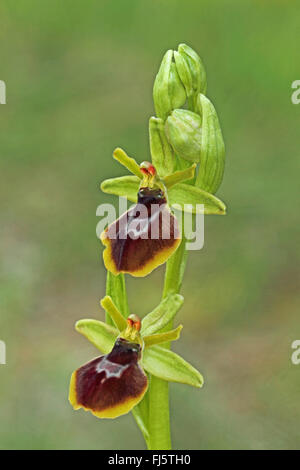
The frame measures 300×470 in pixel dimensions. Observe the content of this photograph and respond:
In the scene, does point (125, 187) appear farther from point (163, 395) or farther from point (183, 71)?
point (163, 395)

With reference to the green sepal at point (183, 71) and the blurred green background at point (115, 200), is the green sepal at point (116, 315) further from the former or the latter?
the blurred green background at point (115, 200)

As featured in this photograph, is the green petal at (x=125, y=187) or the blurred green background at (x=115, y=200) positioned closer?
the green petal at (x=125, y=187)

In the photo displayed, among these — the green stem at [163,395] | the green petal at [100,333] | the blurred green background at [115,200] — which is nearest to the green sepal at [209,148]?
the green stem at [163,395]

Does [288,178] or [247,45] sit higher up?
[247,45]

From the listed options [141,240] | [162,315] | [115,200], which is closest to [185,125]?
[141,240]

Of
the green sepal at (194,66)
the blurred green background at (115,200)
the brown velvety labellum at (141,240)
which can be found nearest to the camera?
the brown velvety labellum at (141,240)

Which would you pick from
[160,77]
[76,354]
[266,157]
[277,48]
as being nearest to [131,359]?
[160,77]

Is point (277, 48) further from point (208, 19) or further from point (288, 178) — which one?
point (288, 178)
